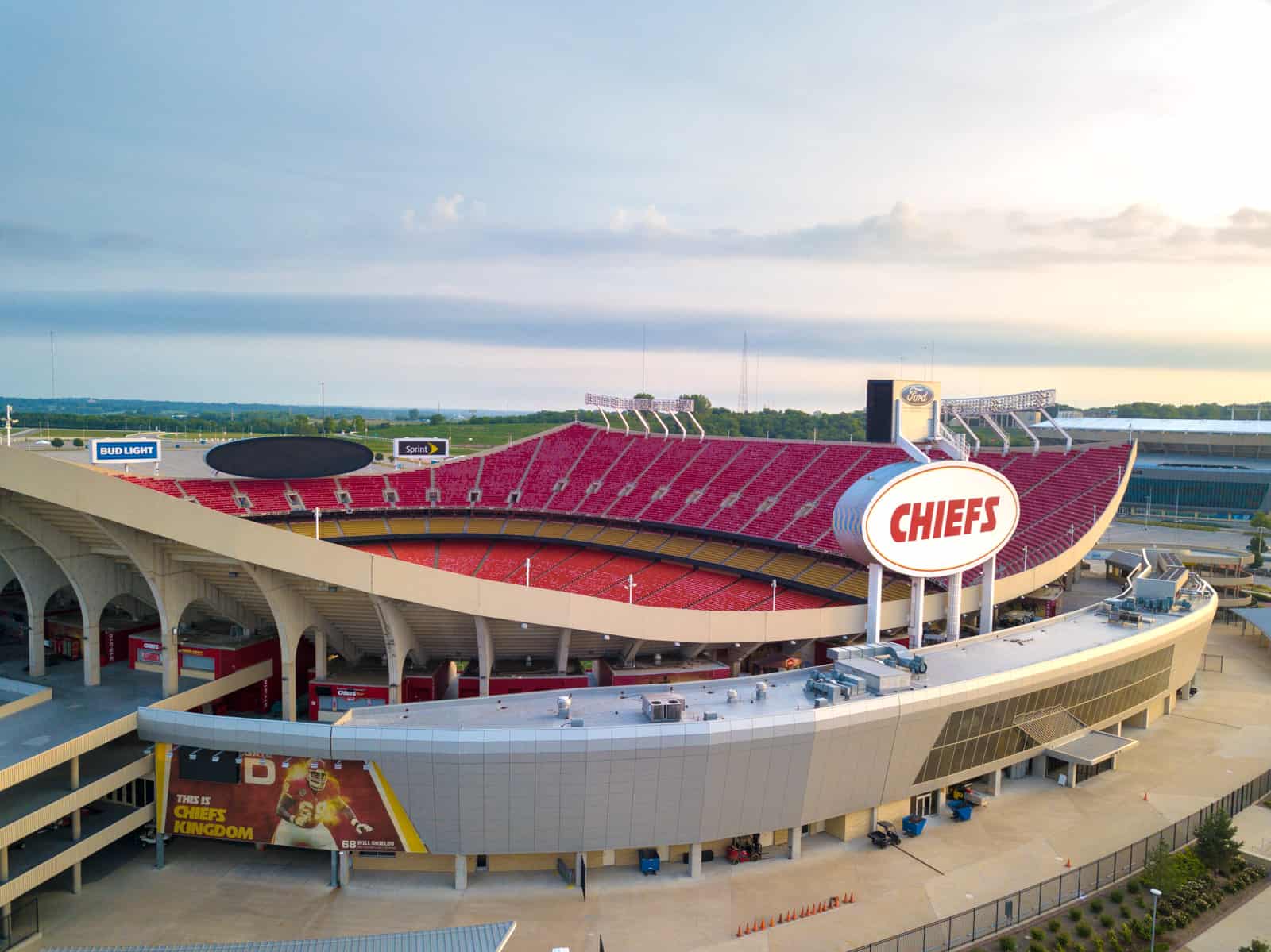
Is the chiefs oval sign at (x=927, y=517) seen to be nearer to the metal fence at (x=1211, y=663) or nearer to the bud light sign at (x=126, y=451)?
the metal fence at (x=1211, y=663)

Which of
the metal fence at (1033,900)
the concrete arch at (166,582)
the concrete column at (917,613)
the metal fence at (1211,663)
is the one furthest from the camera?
the metal fence at (1211,663)

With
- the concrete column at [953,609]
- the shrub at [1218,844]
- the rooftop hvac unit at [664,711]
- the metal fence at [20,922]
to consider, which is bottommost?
the metal fence at [20,922]

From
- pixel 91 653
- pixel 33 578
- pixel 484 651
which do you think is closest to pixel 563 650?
pixel 484 651

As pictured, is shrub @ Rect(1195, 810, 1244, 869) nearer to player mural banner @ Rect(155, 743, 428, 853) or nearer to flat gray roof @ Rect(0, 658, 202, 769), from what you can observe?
player mural banner @ Rect(155, 743, 428, 853)

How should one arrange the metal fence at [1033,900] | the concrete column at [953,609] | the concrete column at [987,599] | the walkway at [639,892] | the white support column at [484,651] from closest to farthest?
the metal fence at [1033,900], the walkway at [639,892], the white support column at [484,651], the concrete column at [953,609], the concrete column at [987,599]

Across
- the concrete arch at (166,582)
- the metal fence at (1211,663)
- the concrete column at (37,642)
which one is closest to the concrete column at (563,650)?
the concrete arch at (166,582)

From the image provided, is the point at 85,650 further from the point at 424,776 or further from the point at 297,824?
the point at 424,776

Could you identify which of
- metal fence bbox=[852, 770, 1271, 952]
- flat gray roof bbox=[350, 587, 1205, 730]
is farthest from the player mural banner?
metal fence bbox=[852, 770, 1271, 952]
